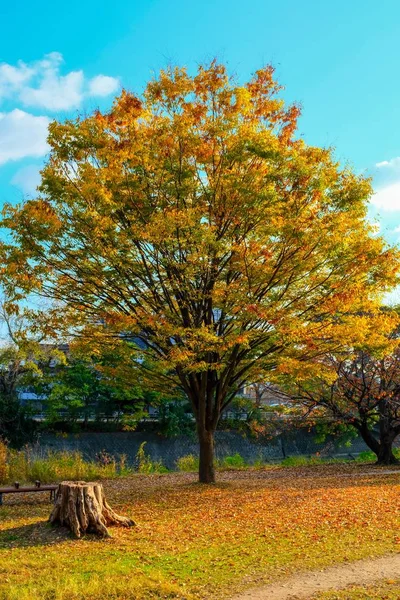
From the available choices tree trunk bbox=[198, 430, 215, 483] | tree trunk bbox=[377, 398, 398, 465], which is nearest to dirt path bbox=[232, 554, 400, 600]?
tree trunk bbox=[198, 430, 215, 483]

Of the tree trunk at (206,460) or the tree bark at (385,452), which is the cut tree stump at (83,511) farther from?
the tree bark at (385,452)

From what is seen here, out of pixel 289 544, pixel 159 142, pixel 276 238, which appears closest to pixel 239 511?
pixel 289 544

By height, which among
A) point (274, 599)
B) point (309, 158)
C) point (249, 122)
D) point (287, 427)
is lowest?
point (274, 599)

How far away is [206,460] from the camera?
15359 millimetres

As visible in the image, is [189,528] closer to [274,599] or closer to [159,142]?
[274,599]

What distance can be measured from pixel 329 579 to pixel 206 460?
29.0 ft

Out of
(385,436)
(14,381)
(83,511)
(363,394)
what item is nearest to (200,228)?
(83,511)

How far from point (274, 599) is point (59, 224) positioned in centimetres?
876

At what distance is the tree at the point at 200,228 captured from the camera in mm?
12688

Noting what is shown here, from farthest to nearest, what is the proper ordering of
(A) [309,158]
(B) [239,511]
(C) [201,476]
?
(C) [201,476] → (A) [309,158] → (B) [239,511]

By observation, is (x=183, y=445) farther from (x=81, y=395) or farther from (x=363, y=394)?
(x=363, y=394)

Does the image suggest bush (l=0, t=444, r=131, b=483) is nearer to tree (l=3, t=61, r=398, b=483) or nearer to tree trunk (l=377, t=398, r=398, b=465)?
tree (l=3, t=61, r=398, b=483)

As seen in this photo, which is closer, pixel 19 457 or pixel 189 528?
pixel 189 528

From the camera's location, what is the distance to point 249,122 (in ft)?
45.5
